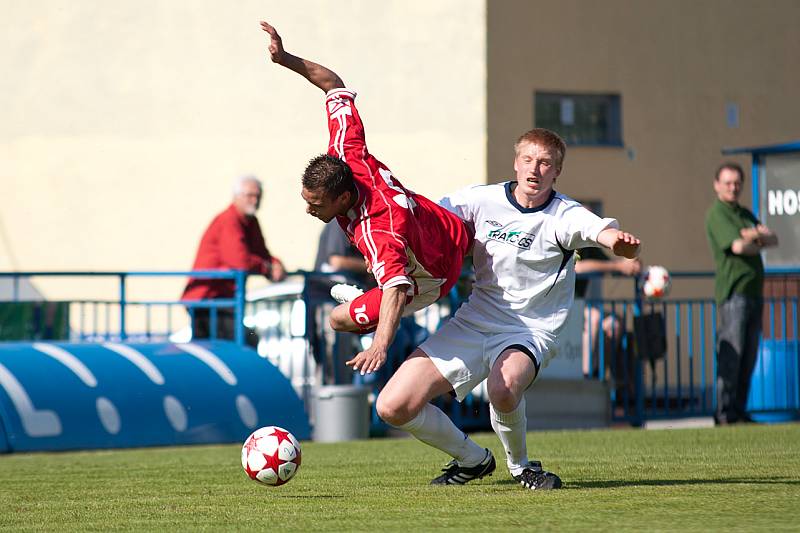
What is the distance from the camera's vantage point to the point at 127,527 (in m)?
6.45

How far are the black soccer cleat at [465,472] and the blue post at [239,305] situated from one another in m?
5.90

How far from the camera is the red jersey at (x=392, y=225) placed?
7.32 metres

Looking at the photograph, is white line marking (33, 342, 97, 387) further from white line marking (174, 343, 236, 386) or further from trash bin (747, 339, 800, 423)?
trash bin (747, 339, 800, 423)

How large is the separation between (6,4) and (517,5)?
8.08 meters

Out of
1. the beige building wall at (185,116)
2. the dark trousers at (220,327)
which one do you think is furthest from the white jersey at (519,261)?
the beige building wall at (185,116)

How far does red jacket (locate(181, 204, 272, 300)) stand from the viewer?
563 inches

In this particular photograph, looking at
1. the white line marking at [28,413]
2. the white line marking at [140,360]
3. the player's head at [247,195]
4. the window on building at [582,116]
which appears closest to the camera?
the white line marking at [28,413]

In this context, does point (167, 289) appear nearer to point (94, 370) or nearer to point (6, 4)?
point (6, 4)

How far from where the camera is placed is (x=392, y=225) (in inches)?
290

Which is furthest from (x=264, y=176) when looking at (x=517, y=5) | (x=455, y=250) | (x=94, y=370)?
(x=455, y=250)

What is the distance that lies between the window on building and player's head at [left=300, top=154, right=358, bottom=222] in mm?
16736

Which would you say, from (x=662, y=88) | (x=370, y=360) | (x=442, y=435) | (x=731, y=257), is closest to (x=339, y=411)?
(x=731, y=257)

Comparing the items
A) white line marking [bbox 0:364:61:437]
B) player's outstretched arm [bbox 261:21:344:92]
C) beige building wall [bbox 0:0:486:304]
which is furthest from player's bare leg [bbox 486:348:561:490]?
beige building wall [bbox 0:0:486:304]

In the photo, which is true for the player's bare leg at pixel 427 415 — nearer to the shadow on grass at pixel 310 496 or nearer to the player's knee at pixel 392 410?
the player's knee at pixel 392 410
